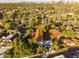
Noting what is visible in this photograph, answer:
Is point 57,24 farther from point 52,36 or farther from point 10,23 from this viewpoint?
point 10,23

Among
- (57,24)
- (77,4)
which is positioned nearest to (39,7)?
(57,24)

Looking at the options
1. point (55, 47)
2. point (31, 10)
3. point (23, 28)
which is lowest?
point (55, 47)

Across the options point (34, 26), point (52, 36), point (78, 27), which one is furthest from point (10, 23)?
point (78, 27)

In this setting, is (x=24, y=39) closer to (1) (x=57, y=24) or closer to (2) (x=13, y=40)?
(2) (x=13, y=40)

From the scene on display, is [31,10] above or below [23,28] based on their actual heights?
above

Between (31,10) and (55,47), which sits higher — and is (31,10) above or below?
above

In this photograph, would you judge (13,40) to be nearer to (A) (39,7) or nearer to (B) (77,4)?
(A) (39,7)

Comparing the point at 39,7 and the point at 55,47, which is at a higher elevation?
the point at 39,7

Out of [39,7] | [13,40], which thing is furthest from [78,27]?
[13,40]
